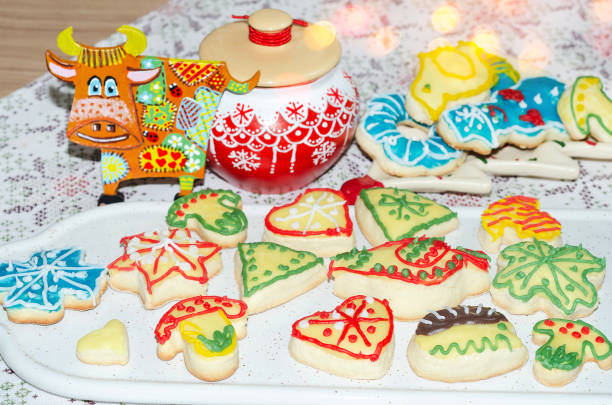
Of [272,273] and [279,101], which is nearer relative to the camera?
[272,273]

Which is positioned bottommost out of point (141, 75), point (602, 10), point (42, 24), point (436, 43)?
point (42, 24)

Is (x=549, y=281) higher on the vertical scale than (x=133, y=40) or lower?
lower

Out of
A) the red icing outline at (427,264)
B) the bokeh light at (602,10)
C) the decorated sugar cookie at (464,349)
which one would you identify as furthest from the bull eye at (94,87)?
the bokeh light at (602,10)

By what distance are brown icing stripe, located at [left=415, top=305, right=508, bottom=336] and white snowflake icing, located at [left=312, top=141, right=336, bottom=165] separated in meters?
0.51

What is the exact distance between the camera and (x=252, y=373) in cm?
143

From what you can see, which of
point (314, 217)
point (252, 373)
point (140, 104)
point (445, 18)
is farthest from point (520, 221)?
point (445, 18)

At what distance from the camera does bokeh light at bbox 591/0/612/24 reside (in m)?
2.55

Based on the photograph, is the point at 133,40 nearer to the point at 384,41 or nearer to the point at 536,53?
the point at 384,41

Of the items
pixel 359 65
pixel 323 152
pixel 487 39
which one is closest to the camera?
pixel 323 152

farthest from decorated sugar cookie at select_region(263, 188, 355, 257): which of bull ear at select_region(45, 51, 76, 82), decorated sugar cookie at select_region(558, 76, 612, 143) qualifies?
decorated sugar cookie at select_region(558, 76, 612, 143)

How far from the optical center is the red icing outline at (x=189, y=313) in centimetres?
144

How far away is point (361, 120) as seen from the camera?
203 cm

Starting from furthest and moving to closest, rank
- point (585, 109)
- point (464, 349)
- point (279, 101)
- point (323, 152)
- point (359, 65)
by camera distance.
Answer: point (359, 65) < point (585, 109) < point (323, 152) < point (279, 101) < point (464, 349)

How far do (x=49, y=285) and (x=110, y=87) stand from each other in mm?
393
